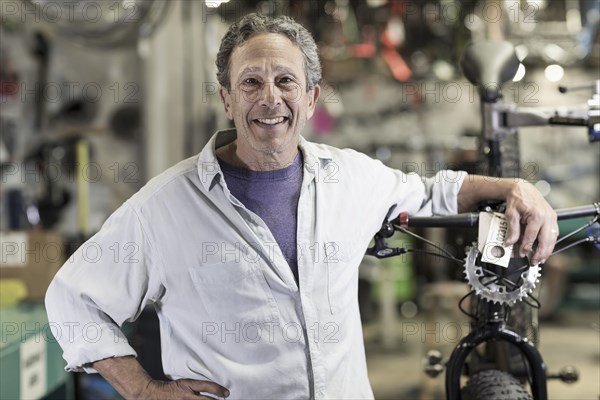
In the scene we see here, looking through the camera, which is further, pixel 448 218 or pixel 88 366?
pixel 448 218

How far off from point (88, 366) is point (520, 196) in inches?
44.0

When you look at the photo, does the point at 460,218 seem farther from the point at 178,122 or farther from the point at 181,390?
the point at 178,122

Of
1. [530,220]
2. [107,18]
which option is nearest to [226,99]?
[530,220]

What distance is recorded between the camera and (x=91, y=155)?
15.2 ft

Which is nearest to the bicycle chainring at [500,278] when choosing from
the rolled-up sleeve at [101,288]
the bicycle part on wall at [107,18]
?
the rolled-up sleeve at [101,288]

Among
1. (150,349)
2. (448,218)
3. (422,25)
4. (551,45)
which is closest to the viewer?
(448,218)

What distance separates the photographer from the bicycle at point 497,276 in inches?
78.5

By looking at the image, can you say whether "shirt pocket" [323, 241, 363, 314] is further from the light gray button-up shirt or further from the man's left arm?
the man's left arm

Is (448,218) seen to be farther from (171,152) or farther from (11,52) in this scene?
(11,52)

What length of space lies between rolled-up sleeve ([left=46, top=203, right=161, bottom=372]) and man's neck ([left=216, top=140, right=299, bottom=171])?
29cm

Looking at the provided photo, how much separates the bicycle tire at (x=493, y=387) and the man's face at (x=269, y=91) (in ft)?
2.73

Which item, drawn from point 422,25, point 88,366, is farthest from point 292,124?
point 422,25

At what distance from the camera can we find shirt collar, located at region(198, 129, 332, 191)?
1.87 metres

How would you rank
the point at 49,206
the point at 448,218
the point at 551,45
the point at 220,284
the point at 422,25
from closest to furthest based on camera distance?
1. the point at 220,284
2. the point at 448,218
3. the point at 49,206
4. the point at 551,45
5. the point at 422,25
